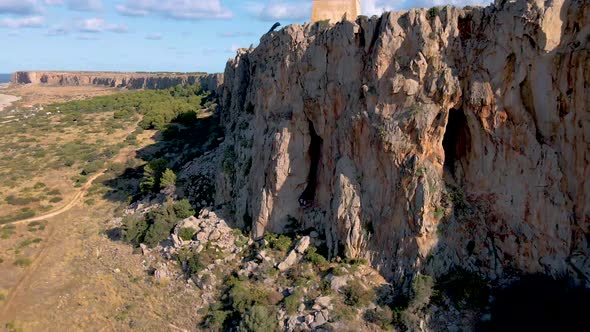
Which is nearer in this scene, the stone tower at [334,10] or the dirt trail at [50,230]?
the dirt trail at [50,230]

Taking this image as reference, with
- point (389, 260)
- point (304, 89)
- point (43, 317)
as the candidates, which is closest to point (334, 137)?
point (304, 89)

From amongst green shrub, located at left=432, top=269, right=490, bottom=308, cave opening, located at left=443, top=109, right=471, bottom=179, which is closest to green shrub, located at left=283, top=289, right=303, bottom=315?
green shrub, located at left=432, top=269, right=490, bottom=308

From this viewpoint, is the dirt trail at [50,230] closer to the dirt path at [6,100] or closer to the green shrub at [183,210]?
the green shrub at [183,210]

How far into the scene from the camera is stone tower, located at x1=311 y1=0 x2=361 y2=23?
25.7 meters

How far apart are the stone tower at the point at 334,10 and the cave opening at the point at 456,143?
8760 millimetres

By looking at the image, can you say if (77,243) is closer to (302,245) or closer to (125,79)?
(302,245)

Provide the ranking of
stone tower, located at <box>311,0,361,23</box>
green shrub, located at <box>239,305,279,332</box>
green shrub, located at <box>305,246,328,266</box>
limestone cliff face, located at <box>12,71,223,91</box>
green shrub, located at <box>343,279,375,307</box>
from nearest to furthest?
green shrub, located at <box>239,305,279,332</box> → green shrub, located at <box>343,279,375,307</box> → green shrub, located at <box>305,246,328,266</box> → stone tower, located at <box>311,0,361,23</box> → limestone cliff face, located at <box>12,71,223,91</box>

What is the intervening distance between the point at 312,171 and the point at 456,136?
26.5 feet

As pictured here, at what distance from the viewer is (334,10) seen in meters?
25.9

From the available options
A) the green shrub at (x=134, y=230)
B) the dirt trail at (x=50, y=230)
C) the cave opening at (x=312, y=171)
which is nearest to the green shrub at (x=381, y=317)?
the cave opening at (x=312, y=171)

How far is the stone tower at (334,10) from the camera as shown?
25656 mm

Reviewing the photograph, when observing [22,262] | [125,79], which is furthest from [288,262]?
[125,79]

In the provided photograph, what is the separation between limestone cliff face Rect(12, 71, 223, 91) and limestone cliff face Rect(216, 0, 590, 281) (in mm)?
48474

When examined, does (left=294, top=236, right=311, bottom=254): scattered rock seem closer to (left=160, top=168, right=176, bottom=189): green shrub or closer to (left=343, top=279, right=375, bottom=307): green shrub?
(left=343, top=279, right=375, bottom=307): green shrub
